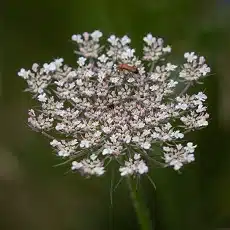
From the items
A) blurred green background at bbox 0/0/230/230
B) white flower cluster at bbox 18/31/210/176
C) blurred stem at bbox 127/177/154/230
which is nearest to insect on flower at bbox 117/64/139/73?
white flower cluster at bbox 18/31/210/176

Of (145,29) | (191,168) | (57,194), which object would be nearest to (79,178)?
(57,194)

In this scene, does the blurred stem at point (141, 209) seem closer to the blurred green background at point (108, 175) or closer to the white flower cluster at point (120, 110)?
the white flower cluster at point (120, 110)

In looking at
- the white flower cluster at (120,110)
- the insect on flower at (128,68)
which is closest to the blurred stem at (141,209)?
the white flower cluster at (120,110)

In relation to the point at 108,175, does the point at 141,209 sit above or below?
below

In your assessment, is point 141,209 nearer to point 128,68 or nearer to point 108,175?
point 128,68

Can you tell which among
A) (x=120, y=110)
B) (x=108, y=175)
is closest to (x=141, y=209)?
(x=120, y=110)

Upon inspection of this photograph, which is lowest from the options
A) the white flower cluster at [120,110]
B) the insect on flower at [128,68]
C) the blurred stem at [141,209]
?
the blurred stem at [141,209]
